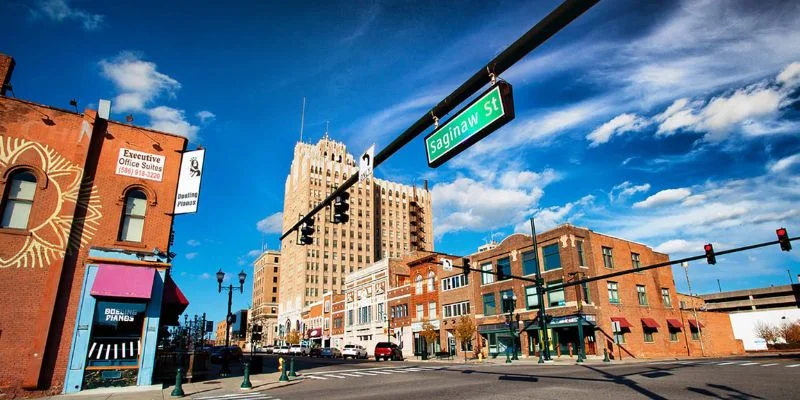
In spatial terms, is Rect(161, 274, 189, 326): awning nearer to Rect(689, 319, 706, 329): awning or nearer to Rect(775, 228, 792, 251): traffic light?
Rect(775, 228, 792, 251): traffic light

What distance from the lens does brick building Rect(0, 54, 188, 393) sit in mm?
15945

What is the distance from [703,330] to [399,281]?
119 feet

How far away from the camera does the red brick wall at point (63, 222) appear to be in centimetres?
1573

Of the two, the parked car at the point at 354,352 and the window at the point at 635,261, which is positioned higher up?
the window at the point at 635,261

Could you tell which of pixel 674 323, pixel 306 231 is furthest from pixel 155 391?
pixel 674 323

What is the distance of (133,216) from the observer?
62.1ft

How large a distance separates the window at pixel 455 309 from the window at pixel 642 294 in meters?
16.7

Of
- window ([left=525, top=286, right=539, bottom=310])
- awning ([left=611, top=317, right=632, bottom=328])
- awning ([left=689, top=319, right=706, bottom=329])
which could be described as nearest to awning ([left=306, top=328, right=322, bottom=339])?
window ([left=525, top=286, right=539, bottom=310])

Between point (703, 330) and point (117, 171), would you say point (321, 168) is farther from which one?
point (117, 171)

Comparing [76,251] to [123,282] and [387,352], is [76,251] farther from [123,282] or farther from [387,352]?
[387,352]

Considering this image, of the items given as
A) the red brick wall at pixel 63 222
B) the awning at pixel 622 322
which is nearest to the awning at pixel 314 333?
the awning at pixel 622 322

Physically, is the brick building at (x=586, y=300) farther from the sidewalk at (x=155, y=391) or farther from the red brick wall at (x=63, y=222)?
the red brick wall at (x=63, y=222)

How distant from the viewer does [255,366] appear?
1080 inches

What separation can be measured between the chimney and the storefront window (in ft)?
31.4
